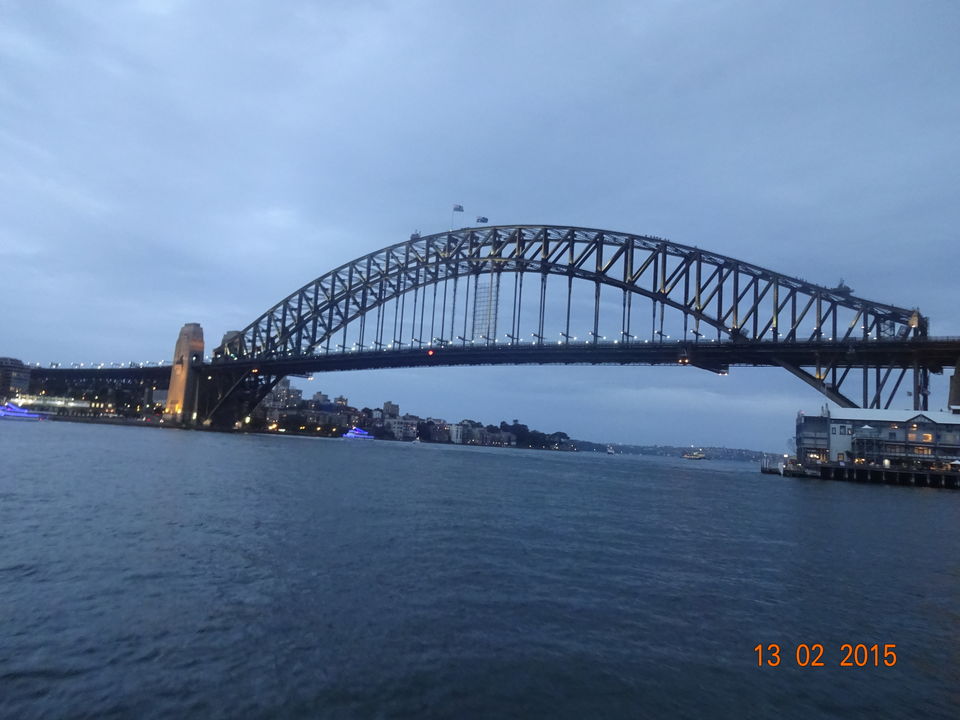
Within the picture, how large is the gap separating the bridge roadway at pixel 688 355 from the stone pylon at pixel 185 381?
23.7 m

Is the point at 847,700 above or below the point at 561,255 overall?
below

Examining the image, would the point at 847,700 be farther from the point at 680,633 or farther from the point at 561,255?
the point at 561,255

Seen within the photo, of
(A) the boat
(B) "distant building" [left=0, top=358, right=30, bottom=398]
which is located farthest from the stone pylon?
(B) "distant building" [left=0, top=358, right=30, bottom=398]

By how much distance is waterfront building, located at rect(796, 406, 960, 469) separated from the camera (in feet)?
191

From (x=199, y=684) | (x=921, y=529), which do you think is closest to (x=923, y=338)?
(x=921, y=529)

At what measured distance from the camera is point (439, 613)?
10312mm

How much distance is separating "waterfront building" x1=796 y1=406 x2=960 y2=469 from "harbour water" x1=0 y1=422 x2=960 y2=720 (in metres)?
43.5

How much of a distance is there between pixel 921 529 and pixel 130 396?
157540mm

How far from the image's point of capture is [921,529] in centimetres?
Answer: 2403

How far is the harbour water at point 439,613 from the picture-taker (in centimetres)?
741

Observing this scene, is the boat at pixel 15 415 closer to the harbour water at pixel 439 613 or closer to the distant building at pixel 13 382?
the distant building at pixel 13 382

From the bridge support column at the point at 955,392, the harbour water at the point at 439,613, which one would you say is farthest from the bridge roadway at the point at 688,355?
the harbour water at the point at 439,613

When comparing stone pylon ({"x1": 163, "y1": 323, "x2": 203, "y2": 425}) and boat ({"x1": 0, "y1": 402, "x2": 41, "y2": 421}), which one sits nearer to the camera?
stone pylon ({"x1": 163, "y1": 323, "x2": 203, "y2": 425})

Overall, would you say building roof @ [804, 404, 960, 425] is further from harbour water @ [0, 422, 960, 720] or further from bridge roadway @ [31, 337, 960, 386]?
harbour water @ [0, 422, 960, 720]
